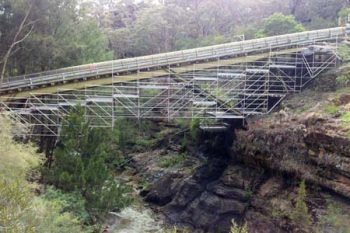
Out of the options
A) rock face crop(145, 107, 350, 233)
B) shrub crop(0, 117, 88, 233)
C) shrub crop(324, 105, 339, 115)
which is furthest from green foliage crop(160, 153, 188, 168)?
shrub crop(0, 117, 88, 233)

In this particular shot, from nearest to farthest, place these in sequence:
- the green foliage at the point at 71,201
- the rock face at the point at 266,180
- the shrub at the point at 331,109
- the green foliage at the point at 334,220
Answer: the green foliage at the point at 71,201 → the green foliage at the point at 334,220 → the rock face at the point at 266,180 → the shrub at the point at 331,109

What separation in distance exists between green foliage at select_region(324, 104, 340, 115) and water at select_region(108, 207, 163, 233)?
995cm

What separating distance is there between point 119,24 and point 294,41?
32864 millimetres

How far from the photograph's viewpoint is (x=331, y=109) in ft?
63.3

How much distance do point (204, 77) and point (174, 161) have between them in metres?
7.60

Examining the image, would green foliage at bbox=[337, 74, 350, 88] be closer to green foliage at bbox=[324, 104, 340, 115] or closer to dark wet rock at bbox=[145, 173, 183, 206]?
green foliage at bbox=[324, 104, 340, 115]

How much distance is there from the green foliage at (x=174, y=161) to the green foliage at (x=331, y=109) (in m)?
10.9

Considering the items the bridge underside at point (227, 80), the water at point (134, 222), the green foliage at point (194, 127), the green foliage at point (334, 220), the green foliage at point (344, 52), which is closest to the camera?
the green foliage at point (334, 220)

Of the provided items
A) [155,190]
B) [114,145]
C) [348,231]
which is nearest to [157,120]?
[114,145]

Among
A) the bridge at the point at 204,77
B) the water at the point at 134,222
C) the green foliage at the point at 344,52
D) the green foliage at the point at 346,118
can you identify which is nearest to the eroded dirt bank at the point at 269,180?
the green foliage at the point at 346,118

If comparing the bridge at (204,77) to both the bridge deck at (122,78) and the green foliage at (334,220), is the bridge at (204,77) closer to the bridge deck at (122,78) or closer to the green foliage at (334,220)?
the bridge deck at (122,78)

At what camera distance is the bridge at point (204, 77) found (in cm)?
2167

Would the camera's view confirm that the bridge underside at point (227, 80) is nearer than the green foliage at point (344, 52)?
Yes

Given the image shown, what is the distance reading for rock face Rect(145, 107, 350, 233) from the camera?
1738 centimetres
